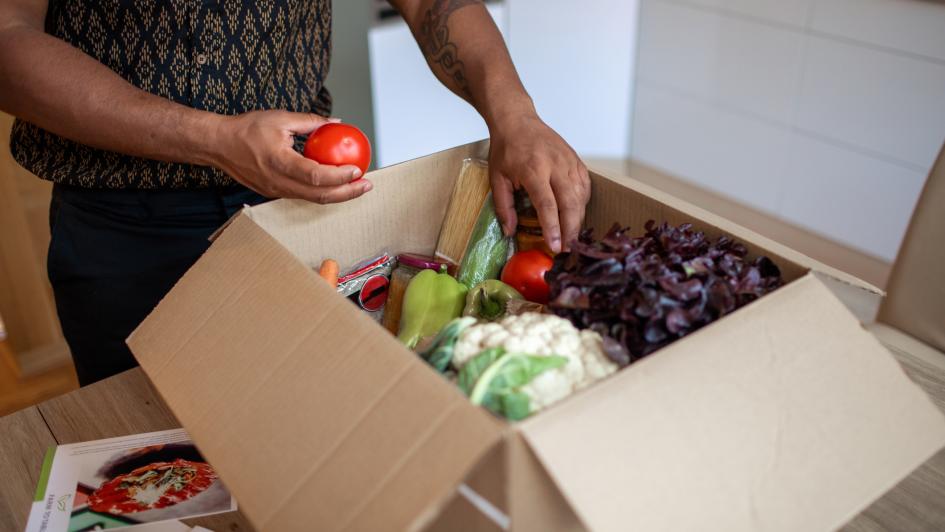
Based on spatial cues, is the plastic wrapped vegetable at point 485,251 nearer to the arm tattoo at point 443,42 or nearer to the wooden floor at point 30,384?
the arm tattoo at point 443,42

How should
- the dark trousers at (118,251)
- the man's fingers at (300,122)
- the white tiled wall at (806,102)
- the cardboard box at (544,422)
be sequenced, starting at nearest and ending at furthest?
the cardboard box at (544,422) → the man's fingers at (300,122) → the dark trousers at (118,251) → the white tiled wall at (806,102)

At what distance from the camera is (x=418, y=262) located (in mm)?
1139

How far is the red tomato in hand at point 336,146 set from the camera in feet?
3.26

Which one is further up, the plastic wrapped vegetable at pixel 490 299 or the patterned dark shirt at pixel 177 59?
the patterned dark shirt at pixel 177 59

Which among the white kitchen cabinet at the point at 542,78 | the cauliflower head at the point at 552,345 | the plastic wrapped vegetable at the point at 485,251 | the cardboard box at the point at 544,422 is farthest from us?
the white kitchen cabinet at the point at 542,78

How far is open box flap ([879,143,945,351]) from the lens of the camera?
1324mm

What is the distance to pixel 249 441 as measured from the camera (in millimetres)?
736

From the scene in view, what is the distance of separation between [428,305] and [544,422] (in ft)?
1.40

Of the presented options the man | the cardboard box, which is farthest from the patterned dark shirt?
the cardboard box

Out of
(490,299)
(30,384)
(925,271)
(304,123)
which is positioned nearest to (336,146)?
(304,123)

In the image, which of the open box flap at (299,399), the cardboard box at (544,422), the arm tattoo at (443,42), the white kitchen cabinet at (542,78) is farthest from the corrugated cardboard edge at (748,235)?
the white kitchen cabinet at (542,78)

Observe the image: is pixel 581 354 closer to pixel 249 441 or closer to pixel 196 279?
pixel 249 441

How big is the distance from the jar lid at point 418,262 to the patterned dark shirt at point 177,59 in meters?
0.34

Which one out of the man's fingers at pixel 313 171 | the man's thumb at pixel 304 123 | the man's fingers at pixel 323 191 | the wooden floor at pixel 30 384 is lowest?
the wooden floor at pixel 30 384
